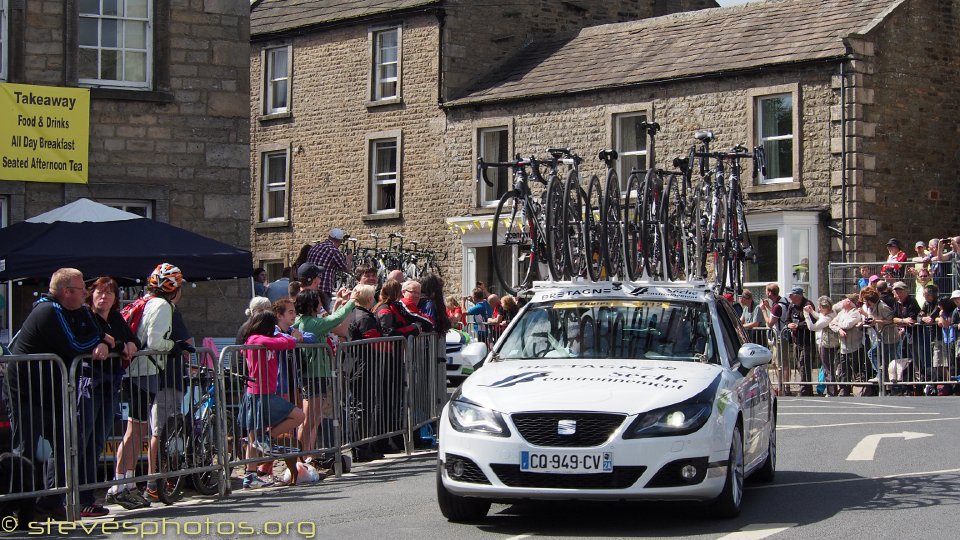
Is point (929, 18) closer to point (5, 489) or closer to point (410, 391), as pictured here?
point (410, 391)

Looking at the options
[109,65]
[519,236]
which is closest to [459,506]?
[519,236]

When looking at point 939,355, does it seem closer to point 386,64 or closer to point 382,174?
point 382,174

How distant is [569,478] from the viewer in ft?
31.7

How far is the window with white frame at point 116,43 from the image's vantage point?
21500 millimetres

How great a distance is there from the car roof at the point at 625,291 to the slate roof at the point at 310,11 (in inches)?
1074

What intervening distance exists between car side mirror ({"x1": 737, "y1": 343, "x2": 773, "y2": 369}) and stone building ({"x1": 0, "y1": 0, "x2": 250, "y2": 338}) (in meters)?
12.3

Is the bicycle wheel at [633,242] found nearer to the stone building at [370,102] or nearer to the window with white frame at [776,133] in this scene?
the window with white frame at [776,133]

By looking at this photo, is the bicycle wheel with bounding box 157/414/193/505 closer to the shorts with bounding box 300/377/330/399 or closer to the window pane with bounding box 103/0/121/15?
the shorts with bounding box 300/377/330/399

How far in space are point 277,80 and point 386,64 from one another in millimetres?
4013

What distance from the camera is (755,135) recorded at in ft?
106

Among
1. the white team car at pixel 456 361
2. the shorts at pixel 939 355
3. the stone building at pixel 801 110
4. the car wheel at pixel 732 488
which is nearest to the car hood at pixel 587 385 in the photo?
the car wheel at pixel 732 488

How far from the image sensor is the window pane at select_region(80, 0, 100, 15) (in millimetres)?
21547

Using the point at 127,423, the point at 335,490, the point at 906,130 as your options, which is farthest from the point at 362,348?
the point at 906,130

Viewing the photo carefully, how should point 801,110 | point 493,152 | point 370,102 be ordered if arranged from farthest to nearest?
point 370,102, point 493,152, point 801,110
